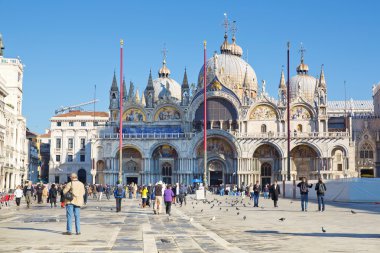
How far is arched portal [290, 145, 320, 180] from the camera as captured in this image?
7938 centimetres

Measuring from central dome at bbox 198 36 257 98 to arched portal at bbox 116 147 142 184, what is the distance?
1490 centimetres

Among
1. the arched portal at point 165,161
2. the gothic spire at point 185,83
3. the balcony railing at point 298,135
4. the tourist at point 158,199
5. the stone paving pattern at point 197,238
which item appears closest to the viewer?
the stone paving pattern at point 197,238

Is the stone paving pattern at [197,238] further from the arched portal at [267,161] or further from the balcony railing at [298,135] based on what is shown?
the arched portal at [267,161]

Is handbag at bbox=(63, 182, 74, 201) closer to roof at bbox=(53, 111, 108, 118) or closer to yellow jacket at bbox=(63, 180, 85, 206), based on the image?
yellow jacket at bbox=(63, 180, 85, 206)

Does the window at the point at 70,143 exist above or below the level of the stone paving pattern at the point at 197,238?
above

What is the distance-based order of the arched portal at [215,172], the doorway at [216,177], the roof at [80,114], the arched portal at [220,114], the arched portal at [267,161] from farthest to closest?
the roof at [80,114], the doorway at [216,177], the arched portal at [220,114], the arched portal at [215,172], the arched portal at [267,161]

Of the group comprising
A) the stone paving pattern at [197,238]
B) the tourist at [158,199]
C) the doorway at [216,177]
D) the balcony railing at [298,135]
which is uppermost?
the balcony railing at [298,135]

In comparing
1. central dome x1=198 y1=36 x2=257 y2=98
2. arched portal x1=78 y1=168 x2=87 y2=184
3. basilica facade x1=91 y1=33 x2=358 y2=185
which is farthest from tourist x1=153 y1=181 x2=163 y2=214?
arched portal x1=78 y1=168 x2=87 y2=184

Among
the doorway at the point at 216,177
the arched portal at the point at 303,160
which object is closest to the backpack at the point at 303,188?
the arched portal at the point at 303,160

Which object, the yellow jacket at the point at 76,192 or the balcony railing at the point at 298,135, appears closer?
the yellow jacket at the point at 76,192

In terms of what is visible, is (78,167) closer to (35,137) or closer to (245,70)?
(35,137)

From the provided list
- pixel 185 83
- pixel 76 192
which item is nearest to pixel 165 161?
pixel 185 83

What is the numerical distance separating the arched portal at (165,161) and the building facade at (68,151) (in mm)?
16362

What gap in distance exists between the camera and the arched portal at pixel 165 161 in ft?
265
